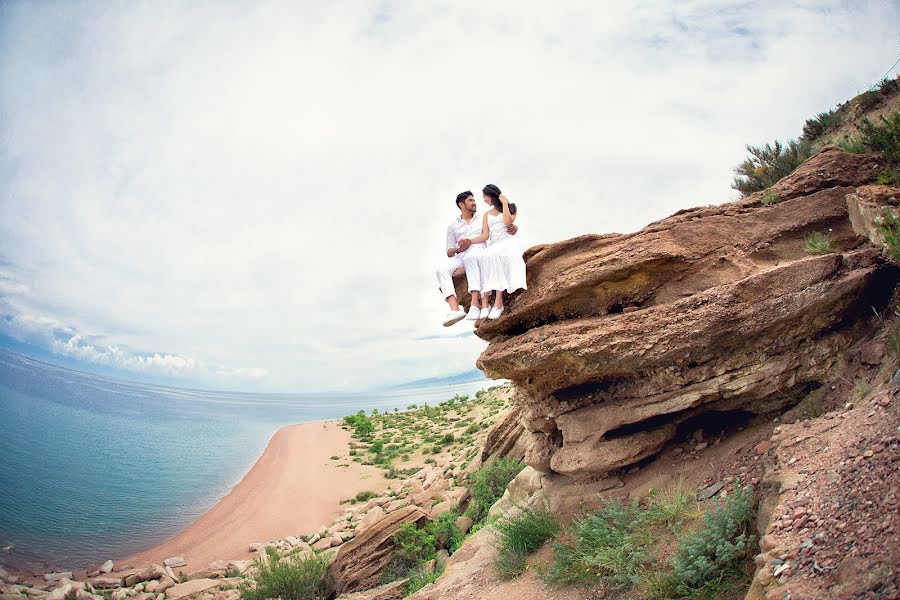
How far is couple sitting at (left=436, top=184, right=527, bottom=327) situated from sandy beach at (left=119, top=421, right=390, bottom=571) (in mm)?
15138

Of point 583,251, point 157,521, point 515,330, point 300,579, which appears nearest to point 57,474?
point 157,521

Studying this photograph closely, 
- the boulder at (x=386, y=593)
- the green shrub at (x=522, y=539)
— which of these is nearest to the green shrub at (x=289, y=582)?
the boulder at (x=386, y=593)

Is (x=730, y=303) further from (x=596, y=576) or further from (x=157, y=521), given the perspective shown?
(x=157, y=521)

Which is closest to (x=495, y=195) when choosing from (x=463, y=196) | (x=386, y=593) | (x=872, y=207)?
(x=463, y=196)

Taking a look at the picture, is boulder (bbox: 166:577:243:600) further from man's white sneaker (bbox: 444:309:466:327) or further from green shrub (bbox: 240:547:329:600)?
man's white sneaker (bbox: 444:309:466:327)

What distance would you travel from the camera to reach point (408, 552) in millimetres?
10500

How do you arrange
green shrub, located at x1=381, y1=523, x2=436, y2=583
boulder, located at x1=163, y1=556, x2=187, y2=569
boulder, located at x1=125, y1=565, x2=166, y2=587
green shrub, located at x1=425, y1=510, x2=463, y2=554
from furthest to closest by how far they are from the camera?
boulder, located at x1=163, y1=556, x2=187, y2=569
boulder, located at x1=125, y1=565, x2=166, y2=587
green shrub, located at x1=425, y1=510, x2=463, y2=554
green shrub, located at x1=381, y1=523, x2=436, y2=583

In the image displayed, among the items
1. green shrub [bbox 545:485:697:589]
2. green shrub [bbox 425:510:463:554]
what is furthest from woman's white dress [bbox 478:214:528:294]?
green shrub [bbox 425:510:463:554]

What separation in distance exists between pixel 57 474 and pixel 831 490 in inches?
1371

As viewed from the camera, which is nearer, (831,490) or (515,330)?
(831,490)

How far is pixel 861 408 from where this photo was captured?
13.7 ft

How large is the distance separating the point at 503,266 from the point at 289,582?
9.88 meters

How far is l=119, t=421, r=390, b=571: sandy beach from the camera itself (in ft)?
53.7

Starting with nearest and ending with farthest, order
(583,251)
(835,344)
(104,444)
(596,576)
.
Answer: (596,576) < (835,344) < (583,251) < (104,444)
